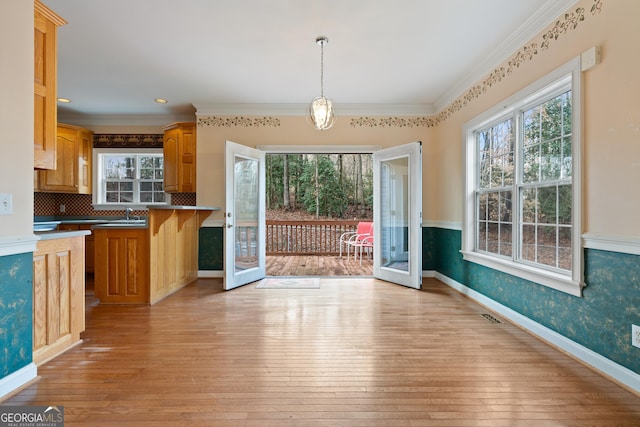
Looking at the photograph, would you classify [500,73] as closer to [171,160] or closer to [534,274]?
[534,274]

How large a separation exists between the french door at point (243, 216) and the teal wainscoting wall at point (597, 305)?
10.3 ft

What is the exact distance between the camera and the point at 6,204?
1.73 metres

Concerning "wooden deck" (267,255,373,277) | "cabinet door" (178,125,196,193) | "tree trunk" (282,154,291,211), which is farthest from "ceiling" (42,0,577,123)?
"tree trunk" (282,154,291,211)

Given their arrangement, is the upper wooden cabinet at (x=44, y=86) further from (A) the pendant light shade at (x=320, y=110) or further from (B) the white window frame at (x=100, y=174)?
(B) the white window frame at (x=100, y=174)

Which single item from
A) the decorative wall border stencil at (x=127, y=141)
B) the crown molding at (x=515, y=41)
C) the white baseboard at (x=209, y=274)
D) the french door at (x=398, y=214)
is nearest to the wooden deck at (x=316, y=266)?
the french door at (x=398, y=214)

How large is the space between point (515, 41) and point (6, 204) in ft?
13.0

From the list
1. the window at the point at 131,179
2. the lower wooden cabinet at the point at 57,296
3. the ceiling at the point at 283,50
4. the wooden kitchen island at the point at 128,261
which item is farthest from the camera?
the window at the point at 131,179

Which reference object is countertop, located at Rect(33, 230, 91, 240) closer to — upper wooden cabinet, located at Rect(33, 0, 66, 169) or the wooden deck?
upper wooden cabinet, located at Rect(33, 0, 66, 169)

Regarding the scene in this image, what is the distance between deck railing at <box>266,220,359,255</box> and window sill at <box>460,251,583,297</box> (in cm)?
436

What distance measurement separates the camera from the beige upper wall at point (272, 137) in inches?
182

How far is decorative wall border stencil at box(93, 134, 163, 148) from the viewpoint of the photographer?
5035 mm

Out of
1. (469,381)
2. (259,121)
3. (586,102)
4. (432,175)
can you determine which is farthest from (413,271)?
(259,121)

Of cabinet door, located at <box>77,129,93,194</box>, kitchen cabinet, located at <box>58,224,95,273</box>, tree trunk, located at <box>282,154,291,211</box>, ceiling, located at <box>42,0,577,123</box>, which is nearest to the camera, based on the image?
ceiling, located at <box>42,0,577,123</box>

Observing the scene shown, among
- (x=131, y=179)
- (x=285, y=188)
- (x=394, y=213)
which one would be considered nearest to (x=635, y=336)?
(x=394, y=213)
